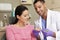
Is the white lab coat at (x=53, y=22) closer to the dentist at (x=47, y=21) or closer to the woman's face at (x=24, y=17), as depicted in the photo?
the dentist at (x=47, y=21)

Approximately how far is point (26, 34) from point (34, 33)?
107mm

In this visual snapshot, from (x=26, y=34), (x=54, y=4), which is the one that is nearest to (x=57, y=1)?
(x=54, y=4)

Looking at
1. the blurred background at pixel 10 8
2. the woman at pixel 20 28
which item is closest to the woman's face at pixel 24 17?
the woman at pixel 20 28

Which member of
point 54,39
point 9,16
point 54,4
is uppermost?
point 54,4

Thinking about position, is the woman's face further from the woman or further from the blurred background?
the blurred background

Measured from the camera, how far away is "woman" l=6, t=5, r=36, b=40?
1963 millimetres

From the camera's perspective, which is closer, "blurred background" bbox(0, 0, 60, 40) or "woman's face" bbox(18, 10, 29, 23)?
"woman's face" bbox(18, 10, 29, 23)

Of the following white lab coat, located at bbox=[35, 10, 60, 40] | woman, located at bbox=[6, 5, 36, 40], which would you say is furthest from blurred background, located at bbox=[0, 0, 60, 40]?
white lab coat, located at bbox=[35, 10, 60, 40]

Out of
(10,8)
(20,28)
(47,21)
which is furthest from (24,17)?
(10,8)

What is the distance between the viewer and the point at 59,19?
1.88 m

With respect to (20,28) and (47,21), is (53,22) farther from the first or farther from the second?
(20,28)

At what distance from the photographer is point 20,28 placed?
2.01m

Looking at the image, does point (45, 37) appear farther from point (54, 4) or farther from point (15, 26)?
point (54, 4)

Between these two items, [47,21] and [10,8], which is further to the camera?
[10,8]
